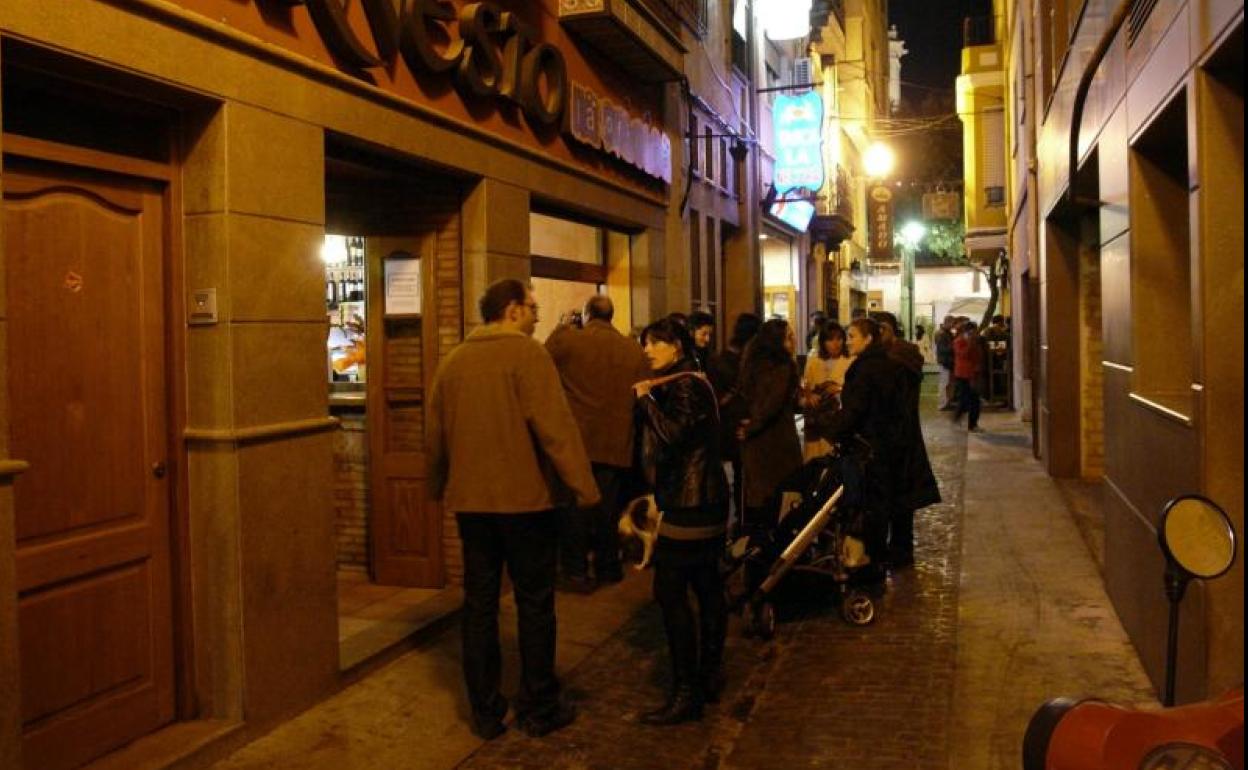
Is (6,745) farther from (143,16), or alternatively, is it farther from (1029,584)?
(1029,584)

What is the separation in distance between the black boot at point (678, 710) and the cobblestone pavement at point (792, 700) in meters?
0.04

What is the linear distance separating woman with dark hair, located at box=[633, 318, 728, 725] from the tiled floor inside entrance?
6.05ft

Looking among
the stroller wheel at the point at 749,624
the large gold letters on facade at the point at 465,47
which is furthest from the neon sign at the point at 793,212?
the stroller wheel at the point at 749,624

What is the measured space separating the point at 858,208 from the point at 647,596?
27.7m

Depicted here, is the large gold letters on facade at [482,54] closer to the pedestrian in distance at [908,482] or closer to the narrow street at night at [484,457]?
the narrow street at night at [484,457]

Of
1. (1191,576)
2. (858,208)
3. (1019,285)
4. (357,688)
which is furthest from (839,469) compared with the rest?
(858,208)

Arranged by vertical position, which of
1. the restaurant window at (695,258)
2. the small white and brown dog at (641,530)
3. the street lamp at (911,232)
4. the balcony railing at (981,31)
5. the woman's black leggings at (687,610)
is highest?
the balcony railing at (981,31)

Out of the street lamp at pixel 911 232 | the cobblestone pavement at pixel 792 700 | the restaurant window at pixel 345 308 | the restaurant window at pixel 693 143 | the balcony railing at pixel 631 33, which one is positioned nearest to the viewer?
the cobblestone pavement at pixel 792 700

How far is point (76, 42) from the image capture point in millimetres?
4238

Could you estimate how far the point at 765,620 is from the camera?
6859 mm

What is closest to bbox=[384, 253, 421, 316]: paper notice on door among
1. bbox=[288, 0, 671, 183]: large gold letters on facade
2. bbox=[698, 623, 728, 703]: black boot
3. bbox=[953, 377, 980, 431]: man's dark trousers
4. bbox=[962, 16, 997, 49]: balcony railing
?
bbox=[288, 0, 671, 183]: large gold letters on facade

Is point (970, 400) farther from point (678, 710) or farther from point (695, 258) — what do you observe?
point (678, 710)

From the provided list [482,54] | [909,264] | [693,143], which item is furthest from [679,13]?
[909,264]

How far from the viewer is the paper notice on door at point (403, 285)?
7672 millimetres
